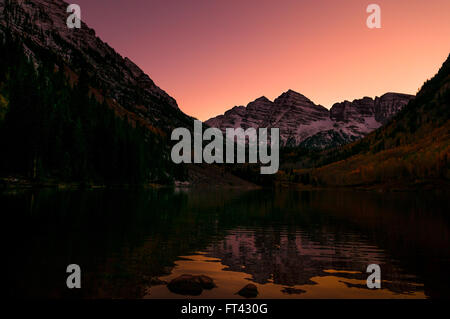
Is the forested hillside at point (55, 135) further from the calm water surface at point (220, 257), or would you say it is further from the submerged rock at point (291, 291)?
the submerged rock at point (291, 291)

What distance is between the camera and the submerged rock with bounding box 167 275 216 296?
17562mm

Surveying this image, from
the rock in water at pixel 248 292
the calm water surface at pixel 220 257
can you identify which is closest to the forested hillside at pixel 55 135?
the calm water surface at pixel 220 257

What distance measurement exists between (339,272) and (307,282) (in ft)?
12.6

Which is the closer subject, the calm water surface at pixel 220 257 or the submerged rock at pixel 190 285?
the submerged rock at pixel 190 285

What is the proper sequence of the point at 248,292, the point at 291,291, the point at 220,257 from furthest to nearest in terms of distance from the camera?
the point at 220,257, the point at 291,291, the point at 248,292

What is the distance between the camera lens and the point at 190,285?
17.9 meters

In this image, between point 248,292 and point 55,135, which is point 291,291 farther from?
point 55,135

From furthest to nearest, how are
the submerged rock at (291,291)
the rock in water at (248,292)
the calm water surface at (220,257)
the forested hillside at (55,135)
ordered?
the forested hillside at (55,135)
the calm water surface at (220,257)
the submerged rock at (291,291)
the rock in water at (248,292)

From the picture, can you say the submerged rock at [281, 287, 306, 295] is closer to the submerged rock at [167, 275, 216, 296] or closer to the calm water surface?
the calm water surface

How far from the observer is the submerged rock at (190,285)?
1756cm

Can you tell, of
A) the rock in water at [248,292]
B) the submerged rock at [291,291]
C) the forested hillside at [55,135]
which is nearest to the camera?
the rock in water at [248,292]

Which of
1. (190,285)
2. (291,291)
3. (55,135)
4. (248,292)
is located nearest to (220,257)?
(291,291)

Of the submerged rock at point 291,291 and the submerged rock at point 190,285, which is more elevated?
the submerged rock at point 190,285
